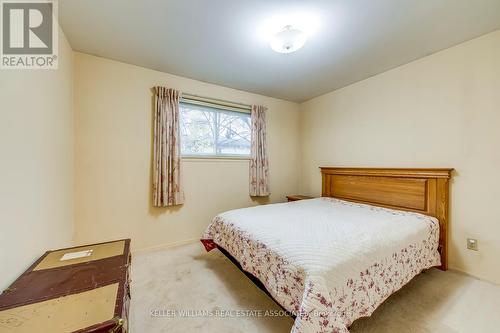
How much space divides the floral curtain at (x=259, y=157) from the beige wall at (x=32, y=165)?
2421mm

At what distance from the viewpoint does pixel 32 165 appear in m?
1.31

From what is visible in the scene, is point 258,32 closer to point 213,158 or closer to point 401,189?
point 213,158

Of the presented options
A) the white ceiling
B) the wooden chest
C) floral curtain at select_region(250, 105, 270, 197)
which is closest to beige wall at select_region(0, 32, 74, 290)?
the wooden chest

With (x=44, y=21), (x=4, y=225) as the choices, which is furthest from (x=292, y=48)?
(x=4, y=225)

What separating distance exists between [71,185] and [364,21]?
333 centimetres

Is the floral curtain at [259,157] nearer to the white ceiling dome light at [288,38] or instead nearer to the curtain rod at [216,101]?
the curtain rod at [216,101]

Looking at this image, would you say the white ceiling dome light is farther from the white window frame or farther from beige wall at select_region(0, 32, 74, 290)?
beige wall at select_region(0, 32, 74, 290)

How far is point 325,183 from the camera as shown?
3.55 metres

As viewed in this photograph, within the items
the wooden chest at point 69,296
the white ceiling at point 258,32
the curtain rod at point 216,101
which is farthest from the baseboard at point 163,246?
the white ceiling at point 258,32

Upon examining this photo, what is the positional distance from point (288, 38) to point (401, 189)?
224 cm

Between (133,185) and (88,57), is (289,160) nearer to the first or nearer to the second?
(133,185)

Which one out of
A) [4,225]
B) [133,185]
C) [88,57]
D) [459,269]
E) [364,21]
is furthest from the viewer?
[133,185]

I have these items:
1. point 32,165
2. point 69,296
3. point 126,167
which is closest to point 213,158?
point 126,167

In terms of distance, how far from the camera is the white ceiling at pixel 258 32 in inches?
64.6
